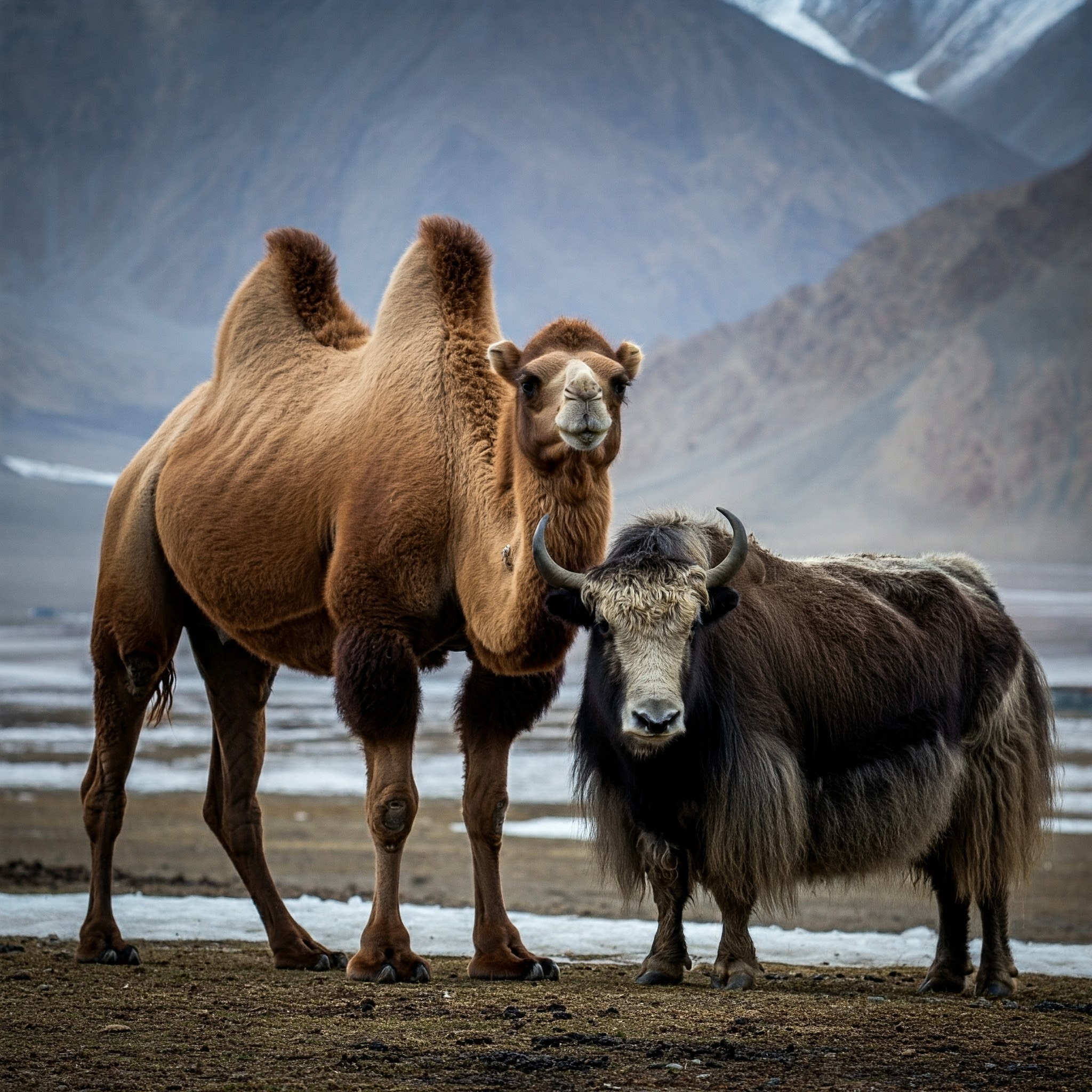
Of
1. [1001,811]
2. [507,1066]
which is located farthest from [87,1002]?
[1001,811]

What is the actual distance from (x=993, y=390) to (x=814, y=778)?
8113cm

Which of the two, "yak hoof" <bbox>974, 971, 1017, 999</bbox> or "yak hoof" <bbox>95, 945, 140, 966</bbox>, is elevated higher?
"yak hoof" <bbox>974, 971, 1017, 999</bbox>

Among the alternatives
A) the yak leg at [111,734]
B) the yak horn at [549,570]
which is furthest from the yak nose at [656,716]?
the yak leg at [111,734]

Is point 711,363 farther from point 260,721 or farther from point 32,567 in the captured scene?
point 260,721

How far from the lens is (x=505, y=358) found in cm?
666

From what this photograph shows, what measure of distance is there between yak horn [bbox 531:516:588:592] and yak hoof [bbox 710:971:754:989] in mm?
1642

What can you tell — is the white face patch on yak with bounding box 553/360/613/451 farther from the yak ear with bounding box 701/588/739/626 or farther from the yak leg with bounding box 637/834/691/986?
the yak leg with bounding box 637/834/691/986

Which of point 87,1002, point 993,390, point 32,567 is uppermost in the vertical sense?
point 993,390

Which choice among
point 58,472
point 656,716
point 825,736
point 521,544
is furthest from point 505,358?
point 58,472

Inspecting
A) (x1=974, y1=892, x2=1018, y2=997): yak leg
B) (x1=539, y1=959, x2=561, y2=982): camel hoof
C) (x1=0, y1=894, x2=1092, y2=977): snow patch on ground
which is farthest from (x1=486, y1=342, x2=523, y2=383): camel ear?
(x1=974, y1=892, x2=1018, y2=997): yak leg

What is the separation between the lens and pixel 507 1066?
4.80m

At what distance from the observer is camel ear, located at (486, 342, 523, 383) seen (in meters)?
6.63

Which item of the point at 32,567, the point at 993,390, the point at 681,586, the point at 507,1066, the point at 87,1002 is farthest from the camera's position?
the point at 993,390

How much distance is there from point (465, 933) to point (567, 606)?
2964 millimetres
